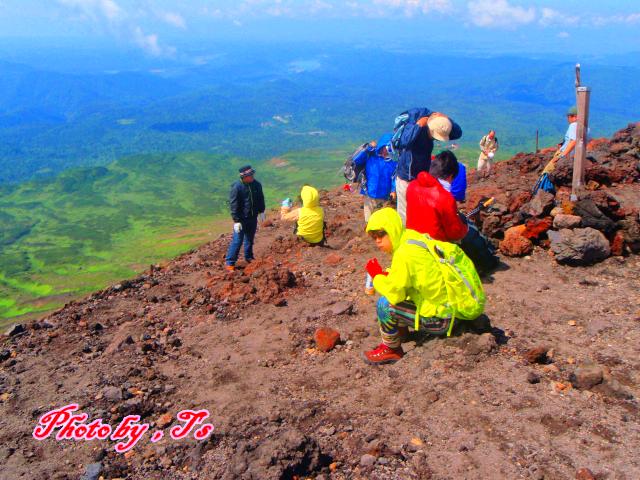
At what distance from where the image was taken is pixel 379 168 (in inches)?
317

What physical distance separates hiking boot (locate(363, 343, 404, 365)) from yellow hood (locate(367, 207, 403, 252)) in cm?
106

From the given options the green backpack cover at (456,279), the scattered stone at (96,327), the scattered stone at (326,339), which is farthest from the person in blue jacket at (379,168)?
the scattered stone at (96,327)

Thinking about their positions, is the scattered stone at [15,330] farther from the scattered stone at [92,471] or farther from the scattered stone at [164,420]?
the scattered stone at [92,471]

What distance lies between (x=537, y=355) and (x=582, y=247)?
8.87 ft

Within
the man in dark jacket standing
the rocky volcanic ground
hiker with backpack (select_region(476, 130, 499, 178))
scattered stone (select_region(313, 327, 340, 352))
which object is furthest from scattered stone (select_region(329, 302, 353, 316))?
hiker with backpack (select_region(476, 130, 499, 178))

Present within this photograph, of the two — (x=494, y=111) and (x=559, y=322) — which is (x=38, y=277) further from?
(x=494, y=111)

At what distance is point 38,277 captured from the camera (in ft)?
126

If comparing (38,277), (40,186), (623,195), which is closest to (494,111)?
(40,186)

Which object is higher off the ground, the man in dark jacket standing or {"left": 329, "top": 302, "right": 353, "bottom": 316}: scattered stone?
the man in dark jacket standing

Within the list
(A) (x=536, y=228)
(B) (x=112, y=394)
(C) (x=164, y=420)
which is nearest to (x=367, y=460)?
(C) (x=164, y=420)

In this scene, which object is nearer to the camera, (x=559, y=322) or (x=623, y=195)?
(x=559, y=322)

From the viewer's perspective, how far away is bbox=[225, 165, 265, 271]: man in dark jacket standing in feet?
28.8

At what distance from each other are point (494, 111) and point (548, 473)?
163 meters

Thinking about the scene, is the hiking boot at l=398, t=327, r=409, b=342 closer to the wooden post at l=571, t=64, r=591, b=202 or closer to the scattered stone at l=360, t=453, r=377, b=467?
the scattered stone at l=360, t=453, r=377, b=467
